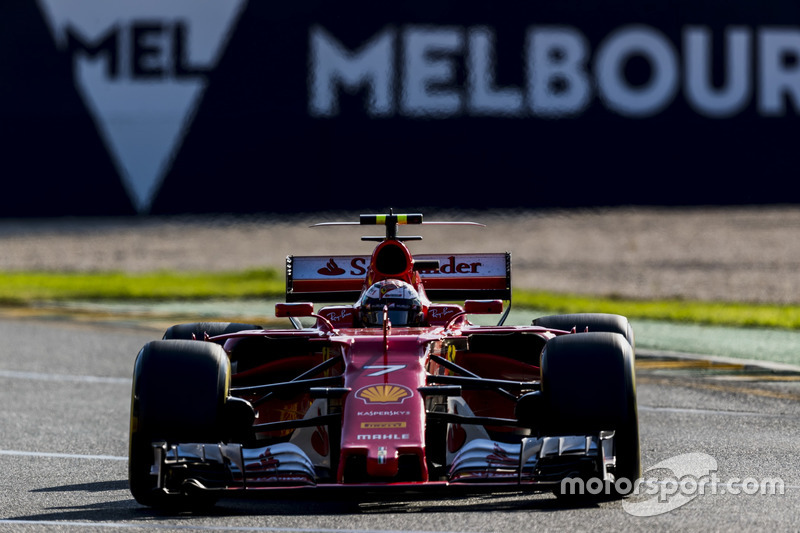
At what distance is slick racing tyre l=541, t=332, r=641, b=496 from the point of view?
652 centimetres

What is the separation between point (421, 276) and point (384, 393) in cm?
275

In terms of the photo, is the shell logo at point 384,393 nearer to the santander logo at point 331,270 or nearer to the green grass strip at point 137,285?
the santander logo at point 331,270

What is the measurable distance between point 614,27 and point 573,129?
7.10 ft

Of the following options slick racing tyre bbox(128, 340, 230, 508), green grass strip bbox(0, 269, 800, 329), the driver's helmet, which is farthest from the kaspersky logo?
slick racing tyre bbox(128, 340, 230, 508)

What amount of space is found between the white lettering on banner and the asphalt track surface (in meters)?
15.0

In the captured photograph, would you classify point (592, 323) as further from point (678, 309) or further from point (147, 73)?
point (147, 73)

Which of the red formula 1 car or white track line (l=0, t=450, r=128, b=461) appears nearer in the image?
the red formula 1 car

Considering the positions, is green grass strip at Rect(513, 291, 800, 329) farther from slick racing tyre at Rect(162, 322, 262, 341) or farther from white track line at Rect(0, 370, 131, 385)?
slick racing tyre at Rect(162, 322, 262, 341)

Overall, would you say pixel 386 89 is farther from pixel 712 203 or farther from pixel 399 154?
pixel 712 203

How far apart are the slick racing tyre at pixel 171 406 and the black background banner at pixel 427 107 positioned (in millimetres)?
21144

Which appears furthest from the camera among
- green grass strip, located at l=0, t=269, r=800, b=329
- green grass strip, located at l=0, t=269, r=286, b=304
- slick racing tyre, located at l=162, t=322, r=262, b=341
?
green grass strip, located at l=0, t=269, r=286, b=304

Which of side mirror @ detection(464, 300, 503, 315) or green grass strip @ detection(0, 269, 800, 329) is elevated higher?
side mirror @ detection(464, 300, 503, 315)

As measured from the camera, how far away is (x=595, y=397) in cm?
654

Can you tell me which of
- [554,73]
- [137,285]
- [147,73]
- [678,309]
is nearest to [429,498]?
[678,309]
